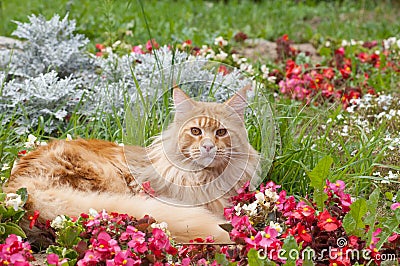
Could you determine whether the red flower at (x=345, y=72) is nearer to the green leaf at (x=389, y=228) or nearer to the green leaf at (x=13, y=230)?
the green leaf at (x=389, y=228)

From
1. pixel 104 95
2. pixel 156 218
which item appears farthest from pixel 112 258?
pixel 104 95

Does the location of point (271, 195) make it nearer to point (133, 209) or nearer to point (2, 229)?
point (133, 209)

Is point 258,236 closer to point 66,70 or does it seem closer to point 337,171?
point 337,171

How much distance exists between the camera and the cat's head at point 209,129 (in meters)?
2.96

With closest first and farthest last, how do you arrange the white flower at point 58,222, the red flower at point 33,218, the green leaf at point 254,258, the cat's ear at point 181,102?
the green leaf at point 254,258, the white flower at point 58,222, the red flower at point 33,218, the cat's ear at point 181,102

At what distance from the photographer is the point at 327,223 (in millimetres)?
2492

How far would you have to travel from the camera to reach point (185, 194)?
315 cm

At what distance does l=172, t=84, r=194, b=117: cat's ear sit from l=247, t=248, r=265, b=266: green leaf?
1.01 metres

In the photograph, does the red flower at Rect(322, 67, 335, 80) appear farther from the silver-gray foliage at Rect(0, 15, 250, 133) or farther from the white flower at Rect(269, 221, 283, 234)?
the white flower at Rect(269, 221, 283, 234)

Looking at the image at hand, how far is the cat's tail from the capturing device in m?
2.74

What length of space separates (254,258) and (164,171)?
3.43 ft

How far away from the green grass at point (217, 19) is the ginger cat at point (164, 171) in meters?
2.87

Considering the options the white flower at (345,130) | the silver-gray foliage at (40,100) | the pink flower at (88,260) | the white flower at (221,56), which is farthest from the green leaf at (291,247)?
the white flower at (221,56)

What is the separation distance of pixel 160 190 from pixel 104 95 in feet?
4.76
